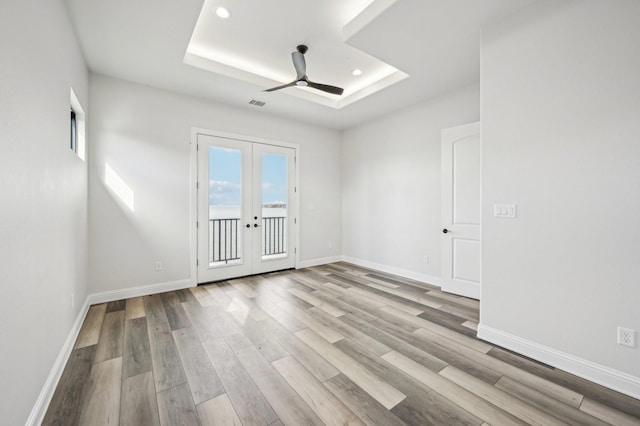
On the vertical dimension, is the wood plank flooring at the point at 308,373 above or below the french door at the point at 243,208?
below

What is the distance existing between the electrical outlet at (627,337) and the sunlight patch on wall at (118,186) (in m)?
5.13

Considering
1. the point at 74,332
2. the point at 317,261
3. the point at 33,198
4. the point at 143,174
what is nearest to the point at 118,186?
the point at 143,174

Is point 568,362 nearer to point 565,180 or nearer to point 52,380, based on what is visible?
point 565,180

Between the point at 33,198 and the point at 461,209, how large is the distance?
4383mm

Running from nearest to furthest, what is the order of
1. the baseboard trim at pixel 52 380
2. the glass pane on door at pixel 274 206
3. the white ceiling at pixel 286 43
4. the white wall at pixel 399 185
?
the baseboard trim at pixel 52 380, the white ceiling at pixel 286 43, the white wall at pixel 399 185, the glass pane on door at pixel 274 206

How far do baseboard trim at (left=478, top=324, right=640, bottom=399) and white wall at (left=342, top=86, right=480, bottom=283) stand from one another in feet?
5.81

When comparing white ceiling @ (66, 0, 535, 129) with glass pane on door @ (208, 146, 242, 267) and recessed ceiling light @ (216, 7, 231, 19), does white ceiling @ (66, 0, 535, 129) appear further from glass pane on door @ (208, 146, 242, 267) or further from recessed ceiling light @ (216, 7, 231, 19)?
glass pane on door @ (208, 146, 242, 267)

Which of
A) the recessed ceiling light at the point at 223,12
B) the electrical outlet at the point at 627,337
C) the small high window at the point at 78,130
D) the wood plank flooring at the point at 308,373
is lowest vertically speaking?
the wood plank flooring at the point at 308,373

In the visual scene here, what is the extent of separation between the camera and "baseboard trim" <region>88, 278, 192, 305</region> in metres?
3.39

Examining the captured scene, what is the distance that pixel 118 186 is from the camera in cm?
353

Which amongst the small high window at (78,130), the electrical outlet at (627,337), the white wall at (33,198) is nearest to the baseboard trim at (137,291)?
the white wall at (33,198)

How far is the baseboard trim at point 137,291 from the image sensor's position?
11.1ft

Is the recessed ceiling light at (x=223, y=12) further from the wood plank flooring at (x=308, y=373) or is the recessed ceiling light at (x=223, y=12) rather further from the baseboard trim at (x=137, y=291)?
the baseboard trim at (x=137, y=291)

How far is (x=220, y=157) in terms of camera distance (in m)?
4.36
